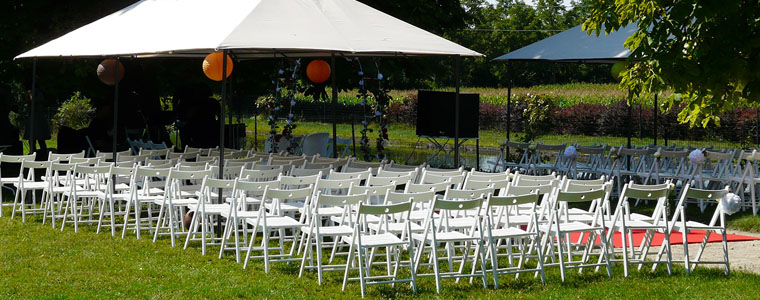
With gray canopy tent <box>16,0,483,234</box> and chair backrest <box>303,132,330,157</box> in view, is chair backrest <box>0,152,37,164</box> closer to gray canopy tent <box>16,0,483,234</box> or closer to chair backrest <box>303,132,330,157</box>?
gray canopy tent <box>16,0,483,234</box>

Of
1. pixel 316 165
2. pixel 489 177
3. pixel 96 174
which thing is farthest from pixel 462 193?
pixel 96 174

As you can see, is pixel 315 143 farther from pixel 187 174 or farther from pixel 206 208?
pixel 206 208

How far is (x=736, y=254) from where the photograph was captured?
8828 mm

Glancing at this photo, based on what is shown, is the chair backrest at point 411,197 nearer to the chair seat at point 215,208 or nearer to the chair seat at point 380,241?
the chair seat at point 380,241

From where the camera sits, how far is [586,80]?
164 feet

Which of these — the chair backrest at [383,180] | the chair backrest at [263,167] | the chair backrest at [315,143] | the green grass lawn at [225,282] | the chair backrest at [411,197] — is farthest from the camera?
the chair backrest at [315,143]

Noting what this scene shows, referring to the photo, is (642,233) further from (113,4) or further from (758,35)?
(113,4)

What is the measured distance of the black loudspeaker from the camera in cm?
1616

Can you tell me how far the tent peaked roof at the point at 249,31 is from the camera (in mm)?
9336

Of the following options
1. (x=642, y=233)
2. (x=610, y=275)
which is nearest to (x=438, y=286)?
(x=610, y=275)

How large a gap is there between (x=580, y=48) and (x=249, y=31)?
6468 mm

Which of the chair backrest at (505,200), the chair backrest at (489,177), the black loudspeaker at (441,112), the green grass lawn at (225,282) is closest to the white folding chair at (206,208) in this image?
the green grass lawn at (225,282)

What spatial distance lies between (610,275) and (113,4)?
466 inches

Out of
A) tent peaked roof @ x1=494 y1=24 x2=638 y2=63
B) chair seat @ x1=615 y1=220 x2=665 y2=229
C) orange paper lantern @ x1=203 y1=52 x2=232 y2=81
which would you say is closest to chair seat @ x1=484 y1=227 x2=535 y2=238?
chair seat @ x1=615 y1=220 x2=665 y2=229
